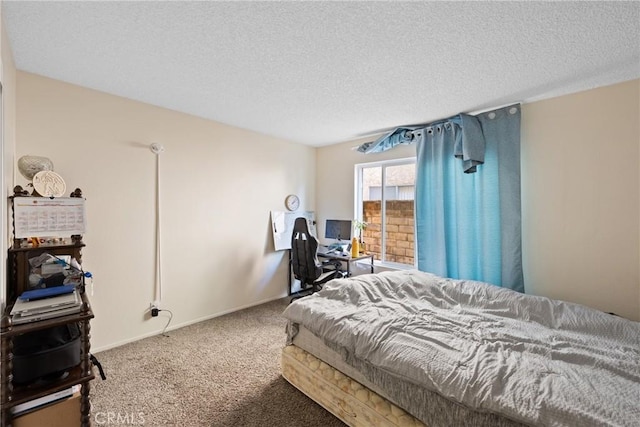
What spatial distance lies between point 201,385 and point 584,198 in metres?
3.36

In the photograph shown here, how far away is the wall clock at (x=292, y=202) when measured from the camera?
4.08 metres

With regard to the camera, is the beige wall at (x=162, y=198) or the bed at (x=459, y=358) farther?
the beige wall at (x=162, y=198)

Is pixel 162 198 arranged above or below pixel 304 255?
above

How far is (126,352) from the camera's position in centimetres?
243

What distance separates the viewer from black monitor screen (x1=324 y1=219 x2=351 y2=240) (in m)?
3.92

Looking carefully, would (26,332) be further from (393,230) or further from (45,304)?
(393,230)

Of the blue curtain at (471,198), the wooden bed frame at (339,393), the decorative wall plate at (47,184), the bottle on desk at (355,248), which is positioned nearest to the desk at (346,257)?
the bottle on desk at (355,248)

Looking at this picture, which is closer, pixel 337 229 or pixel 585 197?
pixel 585 197

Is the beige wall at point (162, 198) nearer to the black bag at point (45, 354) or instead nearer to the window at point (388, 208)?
the black bag at point (45, 354)

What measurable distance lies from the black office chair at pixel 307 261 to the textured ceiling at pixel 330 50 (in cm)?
152

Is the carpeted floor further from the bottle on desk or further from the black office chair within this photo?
the bottle on desk

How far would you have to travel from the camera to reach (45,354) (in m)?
1.35

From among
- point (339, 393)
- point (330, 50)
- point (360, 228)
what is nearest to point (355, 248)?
point (360, 228)

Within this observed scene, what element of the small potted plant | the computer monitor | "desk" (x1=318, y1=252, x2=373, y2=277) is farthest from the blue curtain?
the computer monitor
